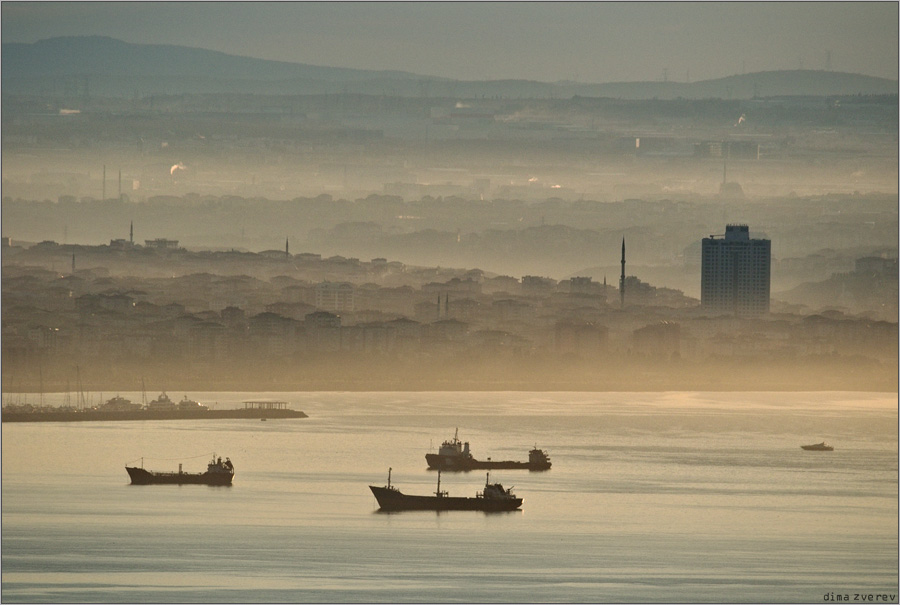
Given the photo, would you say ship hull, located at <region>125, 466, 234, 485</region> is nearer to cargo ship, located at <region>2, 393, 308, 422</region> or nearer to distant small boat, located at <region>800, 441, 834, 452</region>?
distant small boat, located at <region>800, 441, 834, 452</region>

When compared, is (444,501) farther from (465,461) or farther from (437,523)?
(465,461)

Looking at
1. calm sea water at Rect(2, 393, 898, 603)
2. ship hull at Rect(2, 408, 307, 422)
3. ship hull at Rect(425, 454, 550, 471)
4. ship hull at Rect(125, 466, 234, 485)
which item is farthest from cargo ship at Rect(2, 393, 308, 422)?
ship hull at Rect(125, 466, 234, 485)

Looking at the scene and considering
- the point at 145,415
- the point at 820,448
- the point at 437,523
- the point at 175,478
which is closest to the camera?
the point at 437,523

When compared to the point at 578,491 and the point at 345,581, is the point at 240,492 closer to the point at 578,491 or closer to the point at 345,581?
the point at 578,491

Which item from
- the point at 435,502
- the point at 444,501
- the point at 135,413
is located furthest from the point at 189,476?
the point at 135,413

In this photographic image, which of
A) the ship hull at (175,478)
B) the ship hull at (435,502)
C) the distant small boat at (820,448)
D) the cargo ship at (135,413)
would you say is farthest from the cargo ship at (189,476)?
the cargo ship at (135,413)

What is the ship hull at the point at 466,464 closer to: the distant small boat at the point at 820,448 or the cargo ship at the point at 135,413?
the distant small boat at the point at 820,448
